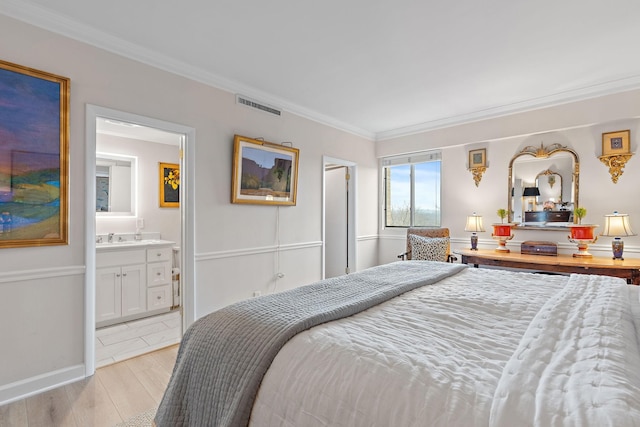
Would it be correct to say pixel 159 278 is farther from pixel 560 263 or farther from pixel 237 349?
pixel 560 263

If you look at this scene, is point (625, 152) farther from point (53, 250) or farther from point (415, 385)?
point (53, 250)

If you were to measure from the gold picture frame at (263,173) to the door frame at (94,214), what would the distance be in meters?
0.47

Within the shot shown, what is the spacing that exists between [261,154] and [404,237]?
2.78 metres

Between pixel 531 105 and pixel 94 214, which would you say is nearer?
pixel 94 214

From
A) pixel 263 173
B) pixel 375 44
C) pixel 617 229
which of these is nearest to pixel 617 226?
pixel 617 229

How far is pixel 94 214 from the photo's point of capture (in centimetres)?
243

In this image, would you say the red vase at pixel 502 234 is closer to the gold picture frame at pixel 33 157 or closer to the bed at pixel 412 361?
the bed at pixel 412 361

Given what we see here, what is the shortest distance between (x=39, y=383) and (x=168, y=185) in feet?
9.68

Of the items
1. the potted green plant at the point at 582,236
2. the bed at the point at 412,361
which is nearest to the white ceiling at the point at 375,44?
the potted green plant at the point at 582,236

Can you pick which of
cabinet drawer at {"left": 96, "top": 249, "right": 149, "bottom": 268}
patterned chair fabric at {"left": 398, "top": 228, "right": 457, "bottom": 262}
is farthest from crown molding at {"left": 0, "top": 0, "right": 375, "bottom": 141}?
patterned chair fabric at {"left": 398, "top": 228, "right": 457, "bottom": 262}

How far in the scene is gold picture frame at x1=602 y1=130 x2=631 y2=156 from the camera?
3.27 m

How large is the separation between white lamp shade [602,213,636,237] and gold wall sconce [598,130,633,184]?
1.53ft

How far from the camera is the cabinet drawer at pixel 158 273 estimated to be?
3842 millimetres

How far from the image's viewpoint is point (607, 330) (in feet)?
3.69
